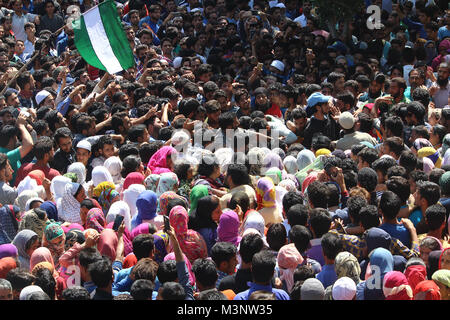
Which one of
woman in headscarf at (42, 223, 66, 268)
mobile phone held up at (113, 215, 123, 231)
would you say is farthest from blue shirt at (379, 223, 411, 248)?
woman in headscarf at (42, 223, 66, 268)

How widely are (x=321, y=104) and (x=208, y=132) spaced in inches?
56.1

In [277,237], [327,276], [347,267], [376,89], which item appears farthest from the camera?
[376,89]

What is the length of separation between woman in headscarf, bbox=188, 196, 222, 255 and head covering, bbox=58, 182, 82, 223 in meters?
1.21

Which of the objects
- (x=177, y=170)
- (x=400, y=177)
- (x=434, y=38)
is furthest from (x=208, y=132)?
(x=434, y=38)

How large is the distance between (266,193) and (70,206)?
184cm

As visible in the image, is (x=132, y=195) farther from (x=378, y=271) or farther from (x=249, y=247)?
(x=378, y=271)

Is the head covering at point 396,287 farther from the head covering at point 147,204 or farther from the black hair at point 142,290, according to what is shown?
the head covering at point 147,204

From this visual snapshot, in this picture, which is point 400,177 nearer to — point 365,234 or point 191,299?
point 365,234

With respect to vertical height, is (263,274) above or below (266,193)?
below

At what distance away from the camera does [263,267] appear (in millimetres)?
5477

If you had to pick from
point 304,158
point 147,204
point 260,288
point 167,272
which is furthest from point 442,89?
point 167,272

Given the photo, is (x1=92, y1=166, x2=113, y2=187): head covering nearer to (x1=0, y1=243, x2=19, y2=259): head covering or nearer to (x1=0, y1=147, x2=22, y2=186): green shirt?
(x1=0, y1=147, x2=22, y2=186): green shirt

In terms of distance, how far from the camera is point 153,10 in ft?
47.3

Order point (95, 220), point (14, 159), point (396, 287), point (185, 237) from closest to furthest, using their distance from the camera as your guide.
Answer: point (396, 287) → point (185, 237) → point (95, 220) → point (14, 159)
